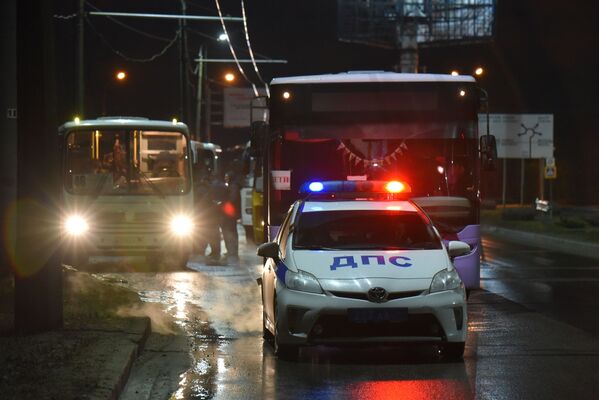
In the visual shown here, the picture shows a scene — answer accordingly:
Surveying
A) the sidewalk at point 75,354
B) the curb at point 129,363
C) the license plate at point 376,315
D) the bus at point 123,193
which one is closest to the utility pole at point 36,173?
the sidewalk at point 75,354

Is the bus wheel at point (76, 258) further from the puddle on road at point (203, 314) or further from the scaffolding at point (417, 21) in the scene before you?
the scaffolding at point (417, 21)

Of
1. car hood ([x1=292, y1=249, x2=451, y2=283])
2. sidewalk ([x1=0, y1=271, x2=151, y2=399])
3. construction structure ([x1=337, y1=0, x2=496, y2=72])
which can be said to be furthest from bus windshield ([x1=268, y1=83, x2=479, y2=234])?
construction structure ([x1=337, y1=0, x2=496, y2=72])

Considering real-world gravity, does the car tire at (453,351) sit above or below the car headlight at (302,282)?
below

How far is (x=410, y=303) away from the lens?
9586mm

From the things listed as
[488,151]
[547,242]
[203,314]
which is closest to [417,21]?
[547,242]

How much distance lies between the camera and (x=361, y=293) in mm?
9617

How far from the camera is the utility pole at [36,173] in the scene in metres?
10.1

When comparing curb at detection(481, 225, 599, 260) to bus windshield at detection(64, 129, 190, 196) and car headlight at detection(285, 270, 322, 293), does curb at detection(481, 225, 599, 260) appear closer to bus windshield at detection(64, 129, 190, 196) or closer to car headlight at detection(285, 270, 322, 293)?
bus windshield at detection(64, 129, 190, 196)

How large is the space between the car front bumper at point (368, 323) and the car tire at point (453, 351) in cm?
8

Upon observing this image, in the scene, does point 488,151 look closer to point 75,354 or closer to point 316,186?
point 316,186

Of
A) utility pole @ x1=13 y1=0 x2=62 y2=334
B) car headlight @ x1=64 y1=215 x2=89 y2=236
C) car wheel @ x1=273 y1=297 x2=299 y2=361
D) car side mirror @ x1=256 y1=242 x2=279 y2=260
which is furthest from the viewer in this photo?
car headlight @ x1=64 y1=215 x2=89 y2=236

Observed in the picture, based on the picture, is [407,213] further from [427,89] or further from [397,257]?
[427,89]

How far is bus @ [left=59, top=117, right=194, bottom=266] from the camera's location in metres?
20.5

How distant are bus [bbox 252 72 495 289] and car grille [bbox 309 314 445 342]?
5.08 m
